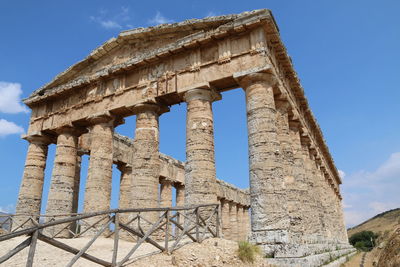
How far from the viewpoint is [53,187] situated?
51.3ft

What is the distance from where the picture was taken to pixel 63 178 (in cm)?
1584

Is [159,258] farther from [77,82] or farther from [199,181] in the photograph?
[77,82]

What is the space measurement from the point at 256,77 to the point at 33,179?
40.9 ft

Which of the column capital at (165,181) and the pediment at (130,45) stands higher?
the pediment at (130,45)

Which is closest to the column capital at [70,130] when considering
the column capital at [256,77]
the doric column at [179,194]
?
the column capital at [256,77]

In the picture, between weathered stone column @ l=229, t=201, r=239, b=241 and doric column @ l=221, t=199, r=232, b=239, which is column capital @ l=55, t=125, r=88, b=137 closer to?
doric column @ l=221, t=199, r=232, b=239

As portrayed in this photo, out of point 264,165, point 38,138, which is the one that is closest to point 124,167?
point 38,138

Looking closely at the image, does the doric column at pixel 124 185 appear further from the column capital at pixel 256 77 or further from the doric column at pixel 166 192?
the column capital at pixel 256 77

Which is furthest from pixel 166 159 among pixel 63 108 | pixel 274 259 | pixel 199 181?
pixel 274 259

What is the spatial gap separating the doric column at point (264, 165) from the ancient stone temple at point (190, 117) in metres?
0.03

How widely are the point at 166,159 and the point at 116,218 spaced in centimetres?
1722

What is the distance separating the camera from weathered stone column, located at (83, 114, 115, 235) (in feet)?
47.4

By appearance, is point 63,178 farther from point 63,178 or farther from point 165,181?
point 165,181

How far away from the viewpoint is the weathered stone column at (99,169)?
14.4 m
